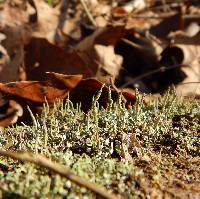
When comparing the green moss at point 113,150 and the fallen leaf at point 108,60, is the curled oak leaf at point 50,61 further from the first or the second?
the green moss at point 113,150

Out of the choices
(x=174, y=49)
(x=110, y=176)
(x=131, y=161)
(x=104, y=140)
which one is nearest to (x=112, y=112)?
(x=104, y=140)

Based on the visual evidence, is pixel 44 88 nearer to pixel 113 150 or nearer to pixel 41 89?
pixel 41 89

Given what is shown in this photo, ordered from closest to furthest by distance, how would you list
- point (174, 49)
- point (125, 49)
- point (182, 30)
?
point (174, 49) < point (125, 49) < point (182, 30)

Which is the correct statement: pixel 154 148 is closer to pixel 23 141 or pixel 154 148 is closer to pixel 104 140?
pixel 104 140

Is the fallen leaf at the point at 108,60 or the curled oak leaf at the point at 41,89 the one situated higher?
the curled oak leaf at the point at 41,89

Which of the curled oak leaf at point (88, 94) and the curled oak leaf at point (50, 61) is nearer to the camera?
the curled oak leaf at point (88, 94)

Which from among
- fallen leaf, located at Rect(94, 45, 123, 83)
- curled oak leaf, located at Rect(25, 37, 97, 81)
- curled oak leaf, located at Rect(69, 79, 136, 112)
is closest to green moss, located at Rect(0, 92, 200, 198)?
curled oak leaf, located at Rect(69, 79, 136, 112)

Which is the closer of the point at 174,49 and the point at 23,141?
the point at 23,141

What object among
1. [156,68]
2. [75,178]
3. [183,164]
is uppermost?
[75,178]

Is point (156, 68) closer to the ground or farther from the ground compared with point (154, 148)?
closer to the ground

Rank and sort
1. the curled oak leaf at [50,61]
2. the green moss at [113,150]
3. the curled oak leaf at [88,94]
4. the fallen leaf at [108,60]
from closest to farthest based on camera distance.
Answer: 1. the green moss at [113,150]
2. the curled oak leaf at [88,94]
3. the curled oak leaf at [50,61]
4. the fallen leaf at [108,60]

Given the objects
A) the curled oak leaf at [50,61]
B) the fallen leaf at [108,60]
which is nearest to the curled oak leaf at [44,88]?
the curled oak leaf at [50,61]
